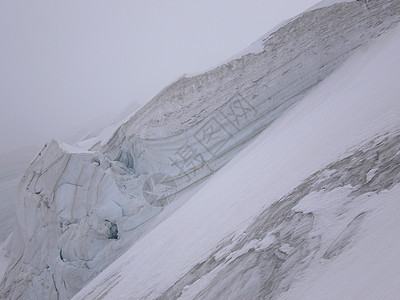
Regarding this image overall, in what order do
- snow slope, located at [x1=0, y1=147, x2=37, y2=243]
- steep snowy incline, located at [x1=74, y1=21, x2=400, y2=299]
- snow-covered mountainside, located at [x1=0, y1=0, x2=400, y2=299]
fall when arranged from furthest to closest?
snow slope, located at [x1=0, y1=147, x2=37, y2=243], snow-covered mountainside, located at [x1=0, y1=0, x2=400, y2=299], steep snowy incline, located at [x1=74, y1=21, x2=400, y2=299]

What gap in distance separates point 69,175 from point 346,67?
4.48 meters

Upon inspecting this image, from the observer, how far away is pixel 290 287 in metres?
0.93

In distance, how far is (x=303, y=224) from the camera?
1.18 metres

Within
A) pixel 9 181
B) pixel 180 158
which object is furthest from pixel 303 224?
pixel 9 181

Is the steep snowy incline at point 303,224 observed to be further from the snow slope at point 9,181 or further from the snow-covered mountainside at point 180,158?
the snow slope at point 9,181

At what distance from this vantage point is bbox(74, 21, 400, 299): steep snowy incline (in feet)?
2.80

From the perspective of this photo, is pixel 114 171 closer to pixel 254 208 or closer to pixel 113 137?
pixel 113 137

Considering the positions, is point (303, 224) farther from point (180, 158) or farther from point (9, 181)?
point (9, 181)

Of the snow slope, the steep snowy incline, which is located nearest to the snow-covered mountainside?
the steep snowy incline

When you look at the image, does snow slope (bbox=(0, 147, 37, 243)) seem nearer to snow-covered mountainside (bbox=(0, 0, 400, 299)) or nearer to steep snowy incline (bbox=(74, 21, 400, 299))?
snow-covered mountainside (bbox=(0, 0, 400, 299))

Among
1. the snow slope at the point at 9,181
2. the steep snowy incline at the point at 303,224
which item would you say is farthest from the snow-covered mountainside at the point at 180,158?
the snow slope at the point at 9,181

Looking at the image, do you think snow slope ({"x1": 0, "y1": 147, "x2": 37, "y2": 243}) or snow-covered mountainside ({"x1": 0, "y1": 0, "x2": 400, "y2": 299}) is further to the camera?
snow slope ({"x1": 0, "y1": 147, "x2": 37, "y2": 243})

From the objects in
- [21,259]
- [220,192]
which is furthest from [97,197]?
[220,192]

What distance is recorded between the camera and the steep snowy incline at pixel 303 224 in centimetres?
85
